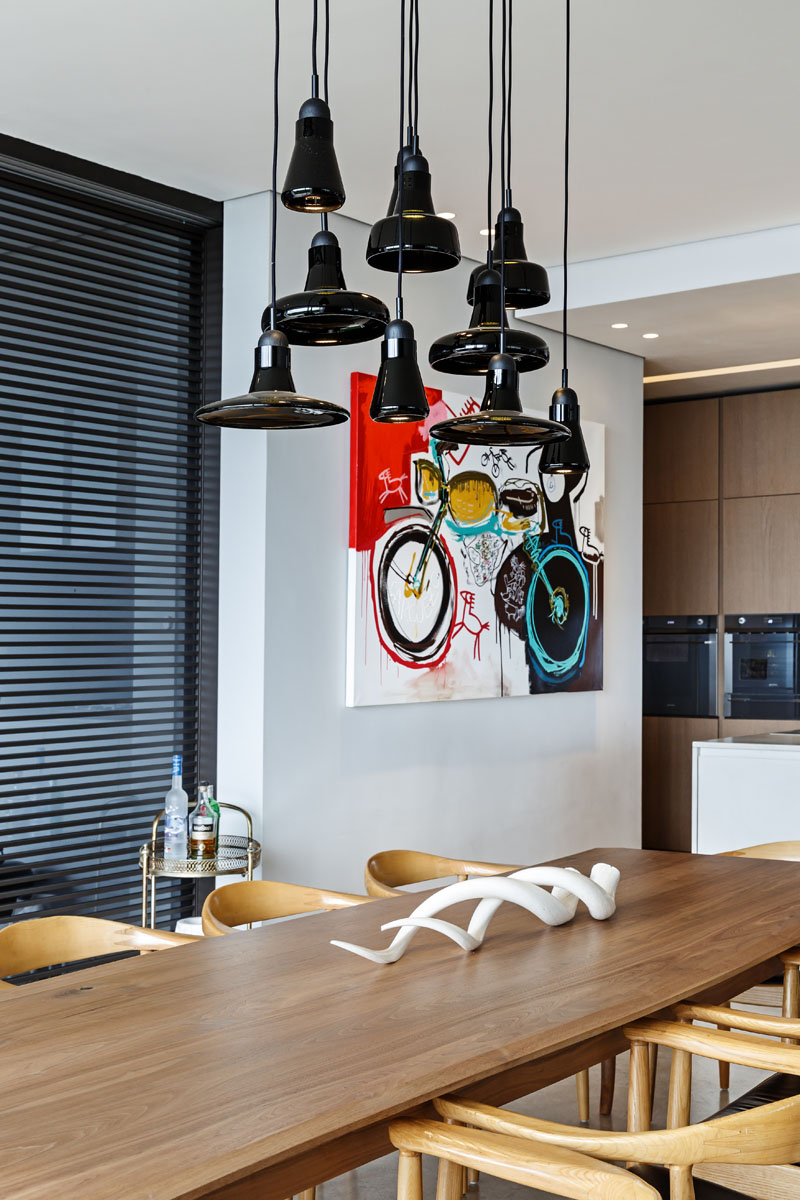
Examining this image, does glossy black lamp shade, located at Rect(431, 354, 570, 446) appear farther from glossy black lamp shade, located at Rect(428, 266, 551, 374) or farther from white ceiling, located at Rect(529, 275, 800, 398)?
white ceiling, located at Rect(529, 275, 800, 398)

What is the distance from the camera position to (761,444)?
7.29m

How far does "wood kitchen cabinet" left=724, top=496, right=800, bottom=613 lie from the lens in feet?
23.4

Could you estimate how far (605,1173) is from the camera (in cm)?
148

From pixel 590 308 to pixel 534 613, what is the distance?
1.37 m

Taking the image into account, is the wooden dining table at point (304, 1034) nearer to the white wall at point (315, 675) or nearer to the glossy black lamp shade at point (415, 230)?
the glossy black lamp shade at point (415, 230)

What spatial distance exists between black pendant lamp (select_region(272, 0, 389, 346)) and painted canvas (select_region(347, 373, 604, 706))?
194 cm

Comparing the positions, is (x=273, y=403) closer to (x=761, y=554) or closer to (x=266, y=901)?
(x=266, y=901)

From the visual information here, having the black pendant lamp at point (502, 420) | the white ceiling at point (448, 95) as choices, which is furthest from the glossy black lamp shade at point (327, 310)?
the white ceiling at point (448, 95)

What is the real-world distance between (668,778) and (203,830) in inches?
165

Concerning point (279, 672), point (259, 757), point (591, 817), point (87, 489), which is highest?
point (87, 489)

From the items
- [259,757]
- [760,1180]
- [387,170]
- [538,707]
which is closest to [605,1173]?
[760,1180]

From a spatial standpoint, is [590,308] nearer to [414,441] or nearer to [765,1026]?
[414,441]

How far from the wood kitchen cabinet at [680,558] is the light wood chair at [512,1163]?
6.11 m

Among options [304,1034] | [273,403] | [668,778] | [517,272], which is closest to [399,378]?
[273,403]
